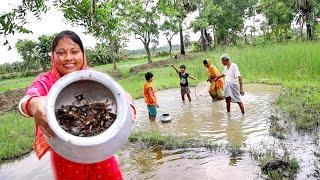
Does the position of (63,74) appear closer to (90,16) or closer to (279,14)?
(90,16)

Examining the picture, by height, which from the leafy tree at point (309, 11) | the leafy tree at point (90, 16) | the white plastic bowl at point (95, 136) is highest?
the leafy tree at point (309, 11)

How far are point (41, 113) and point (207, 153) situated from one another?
472cm

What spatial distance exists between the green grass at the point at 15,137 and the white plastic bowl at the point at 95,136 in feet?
19.5

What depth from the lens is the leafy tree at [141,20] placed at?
24.4 metres

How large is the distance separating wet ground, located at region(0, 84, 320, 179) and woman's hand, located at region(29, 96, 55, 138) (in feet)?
12.3

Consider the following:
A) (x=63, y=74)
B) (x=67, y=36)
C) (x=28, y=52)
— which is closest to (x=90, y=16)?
(x=67, y=36)

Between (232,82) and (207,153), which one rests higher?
(232,82)

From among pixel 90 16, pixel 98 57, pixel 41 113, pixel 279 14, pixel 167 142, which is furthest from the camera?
pixel 98 57

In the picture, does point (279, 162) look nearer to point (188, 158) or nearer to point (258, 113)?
point (188, 158)

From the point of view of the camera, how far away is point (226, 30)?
3531 cm

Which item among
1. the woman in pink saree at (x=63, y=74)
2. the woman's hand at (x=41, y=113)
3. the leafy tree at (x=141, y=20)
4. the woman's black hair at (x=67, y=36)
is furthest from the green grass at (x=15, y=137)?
the leafy tree at (x=141, y=20)

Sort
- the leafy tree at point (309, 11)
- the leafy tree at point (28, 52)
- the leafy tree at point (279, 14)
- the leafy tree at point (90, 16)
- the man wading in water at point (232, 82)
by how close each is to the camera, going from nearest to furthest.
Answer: the leafy tree at point (90, 16), the man wading in water at point (232, 82), the leafy tree at point (309, 11), the leafy tree at point (279, 14), the leafy tree at point (28, 52)

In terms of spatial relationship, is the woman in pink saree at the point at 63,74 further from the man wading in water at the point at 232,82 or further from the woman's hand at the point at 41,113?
the man wading in water at the point at 232,82

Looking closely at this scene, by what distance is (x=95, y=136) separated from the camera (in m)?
1.70
